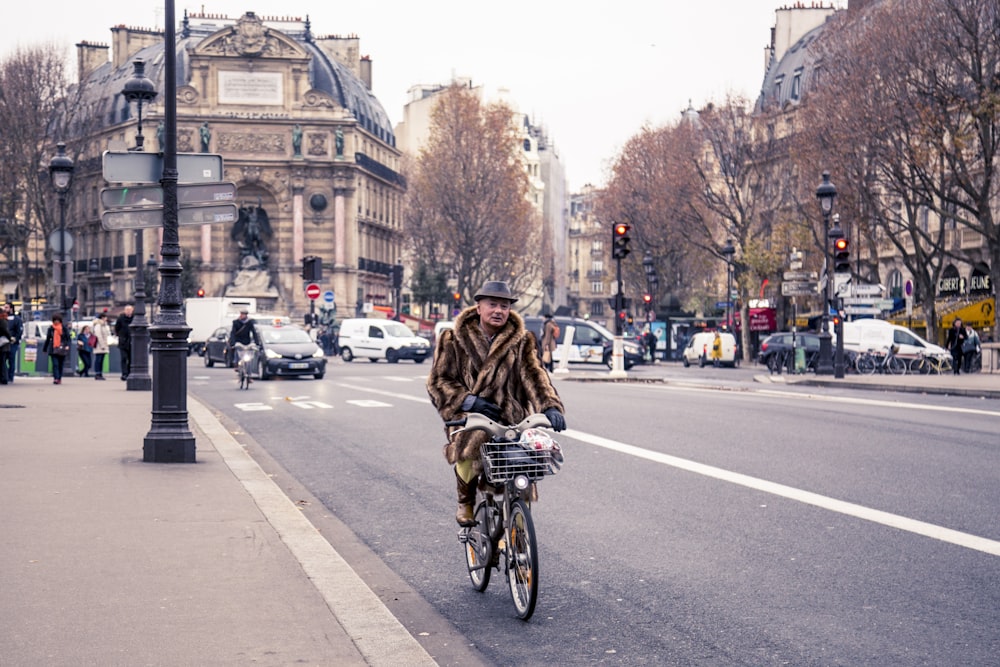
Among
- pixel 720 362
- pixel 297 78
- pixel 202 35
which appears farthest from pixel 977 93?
pixel 202 35

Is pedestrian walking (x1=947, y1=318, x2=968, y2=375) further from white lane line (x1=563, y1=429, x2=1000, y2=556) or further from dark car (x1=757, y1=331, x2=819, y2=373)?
white lane line (x1=563, y1=429, x2=1000, y2=556)

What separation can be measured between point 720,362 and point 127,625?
1998 inches

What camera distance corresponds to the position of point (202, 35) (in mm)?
91875

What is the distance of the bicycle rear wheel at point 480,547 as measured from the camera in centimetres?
680

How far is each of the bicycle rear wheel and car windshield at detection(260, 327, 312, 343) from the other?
28990 millimetres

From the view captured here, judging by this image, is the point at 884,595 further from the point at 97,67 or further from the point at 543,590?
the point at 97,67

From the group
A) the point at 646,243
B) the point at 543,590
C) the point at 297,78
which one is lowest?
the point at 543,590

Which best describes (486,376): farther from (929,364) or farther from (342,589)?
(929,364)

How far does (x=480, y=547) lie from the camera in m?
6.92

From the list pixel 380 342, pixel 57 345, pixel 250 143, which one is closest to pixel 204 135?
pixel 250 143

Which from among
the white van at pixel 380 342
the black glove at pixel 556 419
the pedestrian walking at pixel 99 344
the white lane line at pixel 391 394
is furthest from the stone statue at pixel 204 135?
the black glove at pixel 556 419

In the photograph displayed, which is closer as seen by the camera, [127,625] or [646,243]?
[127,625]

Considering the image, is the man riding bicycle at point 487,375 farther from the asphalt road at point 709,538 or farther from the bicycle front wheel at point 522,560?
the asphalt road at point 709,538

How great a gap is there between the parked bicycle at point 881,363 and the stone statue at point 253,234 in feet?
165
